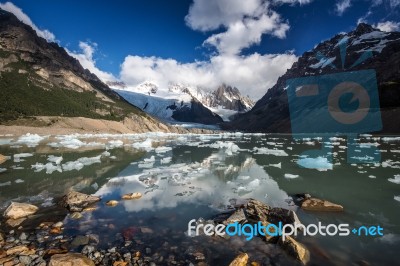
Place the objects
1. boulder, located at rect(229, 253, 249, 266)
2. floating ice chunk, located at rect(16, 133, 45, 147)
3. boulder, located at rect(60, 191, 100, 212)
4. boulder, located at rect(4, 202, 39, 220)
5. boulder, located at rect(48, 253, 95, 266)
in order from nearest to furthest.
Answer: boulder, located at rect(48, 253, 95, 266) < boulder, located at rect(229, 253, 249, 266) < boulder, located at rect(4, 202, 39, 220) < boulder, located at rect(60, 191, 100, 212) < floating ice chunk, located at rect(16, 133, 45, 147)

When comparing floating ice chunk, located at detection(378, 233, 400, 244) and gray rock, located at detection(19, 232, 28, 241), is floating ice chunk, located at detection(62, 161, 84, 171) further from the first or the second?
floating ice chunk, located at detection(378, 233, 400, 244)

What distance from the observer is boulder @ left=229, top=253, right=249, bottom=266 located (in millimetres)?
6089

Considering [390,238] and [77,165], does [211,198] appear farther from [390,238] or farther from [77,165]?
[77,165]

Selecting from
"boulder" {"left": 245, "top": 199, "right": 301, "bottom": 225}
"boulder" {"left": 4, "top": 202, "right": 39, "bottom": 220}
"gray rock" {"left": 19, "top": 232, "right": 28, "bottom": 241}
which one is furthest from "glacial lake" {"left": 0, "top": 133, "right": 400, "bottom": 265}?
"boulder" {"left": 4, "top": 202, "right": 39, "bottom": 220}

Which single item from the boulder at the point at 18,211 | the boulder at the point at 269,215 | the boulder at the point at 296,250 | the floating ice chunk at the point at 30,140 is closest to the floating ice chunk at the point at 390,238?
the boulder at the point at 269,215

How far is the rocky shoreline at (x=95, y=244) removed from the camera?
244 inches

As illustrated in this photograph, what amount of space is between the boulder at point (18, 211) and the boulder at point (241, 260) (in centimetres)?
731

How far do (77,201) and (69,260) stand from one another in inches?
197

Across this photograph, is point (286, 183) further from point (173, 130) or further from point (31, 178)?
point (173, 130)

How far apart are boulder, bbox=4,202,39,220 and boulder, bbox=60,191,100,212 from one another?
3.59 ft

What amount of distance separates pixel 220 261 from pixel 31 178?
13895 mm

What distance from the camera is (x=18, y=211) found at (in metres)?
9.05

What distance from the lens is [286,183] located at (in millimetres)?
14938

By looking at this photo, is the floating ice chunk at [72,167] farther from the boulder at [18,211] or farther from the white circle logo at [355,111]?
the white circle logo at [355,111]
